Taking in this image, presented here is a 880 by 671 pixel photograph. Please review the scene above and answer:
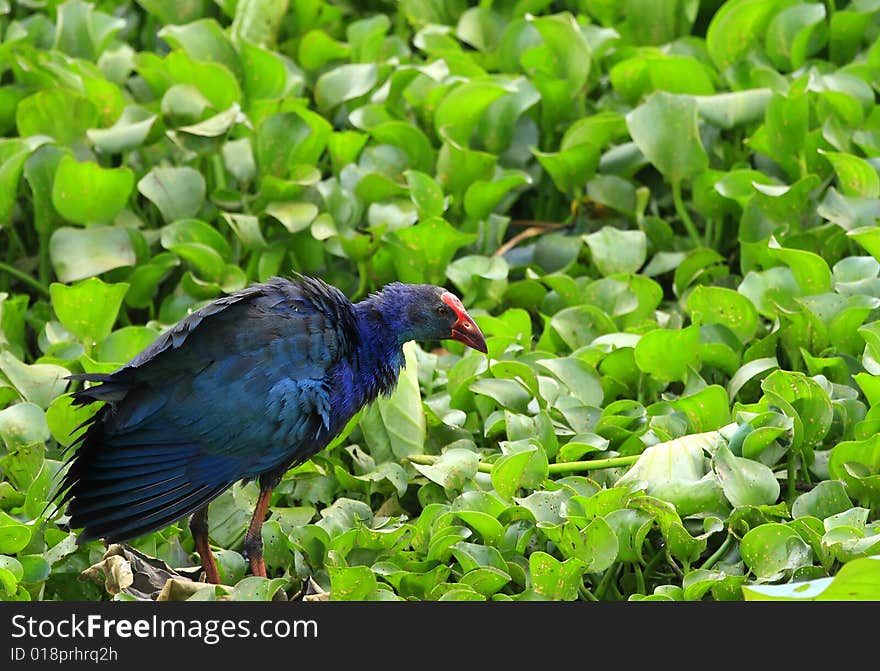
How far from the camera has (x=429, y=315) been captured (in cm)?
431

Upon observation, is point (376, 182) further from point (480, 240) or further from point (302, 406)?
point (302, 406)

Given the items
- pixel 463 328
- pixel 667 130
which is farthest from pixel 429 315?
pixel 667 130

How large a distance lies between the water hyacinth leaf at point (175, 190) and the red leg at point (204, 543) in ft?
5.56

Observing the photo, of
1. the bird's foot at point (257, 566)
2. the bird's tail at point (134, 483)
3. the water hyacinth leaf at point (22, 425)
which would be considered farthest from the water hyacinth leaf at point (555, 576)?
the water hyacinth leaf at point (22, 425)

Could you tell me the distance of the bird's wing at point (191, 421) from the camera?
12.9 feet

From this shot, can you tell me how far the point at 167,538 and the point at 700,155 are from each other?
252 centimetres

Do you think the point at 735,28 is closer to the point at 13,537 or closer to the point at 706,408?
the point at 706,408

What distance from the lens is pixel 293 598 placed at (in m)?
4.05

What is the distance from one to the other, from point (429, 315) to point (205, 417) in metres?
0.78

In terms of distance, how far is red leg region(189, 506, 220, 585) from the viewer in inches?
162

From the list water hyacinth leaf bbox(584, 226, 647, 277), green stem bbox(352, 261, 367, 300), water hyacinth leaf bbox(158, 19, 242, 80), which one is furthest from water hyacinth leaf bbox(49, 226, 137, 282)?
water hyacinth leaf bbox(584, 226, 647, 277)

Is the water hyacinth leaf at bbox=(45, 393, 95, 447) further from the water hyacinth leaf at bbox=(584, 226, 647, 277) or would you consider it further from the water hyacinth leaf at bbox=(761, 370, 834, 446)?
the water hyacinth leaf at bbox=(761, 370, 834, 446)

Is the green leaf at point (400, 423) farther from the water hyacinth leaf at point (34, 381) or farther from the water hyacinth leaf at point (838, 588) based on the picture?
the water hyacinth leaf at point (838, 588)
